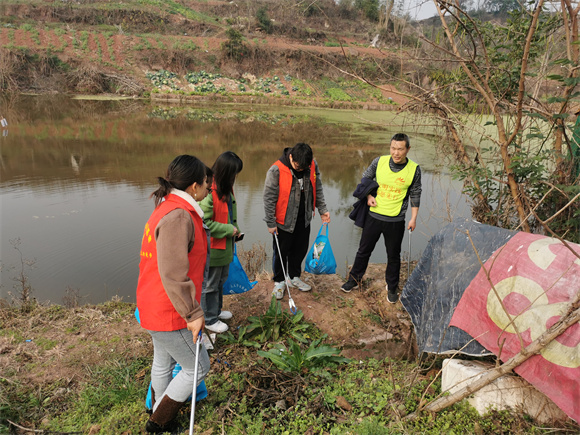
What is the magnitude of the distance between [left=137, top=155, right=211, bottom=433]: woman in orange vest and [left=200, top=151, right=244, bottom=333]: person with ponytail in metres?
0.65

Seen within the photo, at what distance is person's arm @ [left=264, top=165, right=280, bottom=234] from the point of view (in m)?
3.31

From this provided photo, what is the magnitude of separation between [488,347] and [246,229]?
438 cm

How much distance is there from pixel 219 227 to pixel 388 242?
1669mm

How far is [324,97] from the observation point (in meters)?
26.4

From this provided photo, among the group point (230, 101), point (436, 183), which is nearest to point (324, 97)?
point (230, 101)

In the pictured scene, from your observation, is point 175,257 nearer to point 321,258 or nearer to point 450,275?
point 450,275

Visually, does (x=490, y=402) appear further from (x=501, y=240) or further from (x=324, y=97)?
(x=324, y=97)

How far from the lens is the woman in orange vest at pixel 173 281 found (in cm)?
176

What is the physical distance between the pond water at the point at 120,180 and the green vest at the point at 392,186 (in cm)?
45

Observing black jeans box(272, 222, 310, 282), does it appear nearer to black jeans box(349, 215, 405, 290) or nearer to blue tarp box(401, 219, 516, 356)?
black jeans box(349, 215, 405, 290)

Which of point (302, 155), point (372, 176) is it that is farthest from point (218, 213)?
point (372, 176)

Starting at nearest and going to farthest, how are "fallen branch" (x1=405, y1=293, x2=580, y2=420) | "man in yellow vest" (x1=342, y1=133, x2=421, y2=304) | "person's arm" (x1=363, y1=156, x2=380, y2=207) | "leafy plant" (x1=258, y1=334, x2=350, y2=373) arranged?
"fallen branch" (x1=405, y1=293, x2=580, y2=420), "leafy plant" (x1=258, y1=334, x2=350, y2=373), "man in yellow vest" (x1=342, y1=133, x2=421, y2=304), "person's arm" (x1=363, y1=156, x2=380, y2=207)

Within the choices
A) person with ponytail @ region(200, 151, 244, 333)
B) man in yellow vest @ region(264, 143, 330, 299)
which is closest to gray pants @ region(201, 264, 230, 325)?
person with ponytail @ region(200, 151, 244, 333)

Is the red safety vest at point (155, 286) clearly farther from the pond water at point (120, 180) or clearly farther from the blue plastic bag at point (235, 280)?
the pond water at point (120, 180)
